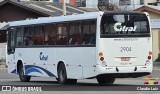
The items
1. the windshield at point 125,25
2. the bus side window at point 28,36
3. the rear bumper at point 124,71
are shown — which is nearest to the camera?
the rear bumper at point 124,71

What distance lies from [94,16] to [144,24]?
2.07m

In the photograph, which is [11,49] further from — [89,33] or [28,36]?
[89,33]

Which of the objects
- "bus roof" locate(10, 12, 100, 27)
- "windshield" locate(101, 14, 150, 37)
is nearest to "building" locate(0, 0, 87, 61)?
"bus roof" locate(10, 12, 100, 27)

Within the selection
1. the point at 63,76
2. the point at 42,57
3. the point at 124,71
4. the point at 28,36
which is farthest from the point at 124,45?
the point at 28,36

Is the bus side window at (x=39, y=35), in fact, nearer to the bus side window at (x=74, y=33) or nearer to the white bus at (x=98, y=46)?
the white bus at (x=98, y=46)

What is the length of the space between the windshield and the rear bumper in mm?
1290

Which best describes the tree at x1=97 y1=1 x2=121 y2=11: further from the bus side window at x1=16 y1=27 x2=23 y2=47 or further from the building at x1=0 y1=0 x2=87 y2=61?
the bus side window at x1=16 y1=27 x2=23 y2=47

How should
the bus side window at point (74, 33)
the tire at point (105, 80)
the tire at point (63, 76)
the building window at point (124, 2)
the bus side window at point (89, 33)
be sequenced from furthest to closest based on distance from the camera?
the building window at point (124, 2)
the tire at point (105, 80)
the tire at point (63, 76)
the bus side window at point (74, 33)
the bus side window at point (89, 33)

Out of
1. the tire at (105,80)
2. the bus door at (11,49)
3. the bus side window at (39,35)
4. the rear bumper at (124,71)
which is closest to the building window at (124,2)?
the bus door at (11,49)

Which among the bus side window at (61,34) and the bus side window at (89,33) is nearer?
the bus side window at (89,33)

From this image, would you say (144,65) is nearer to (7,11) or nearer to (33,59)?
(33,59)

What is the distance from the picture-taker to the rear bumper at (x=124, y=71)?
21781 millimetres

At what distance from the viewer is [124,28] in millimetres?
22344

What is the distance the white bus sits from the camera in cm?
2202
